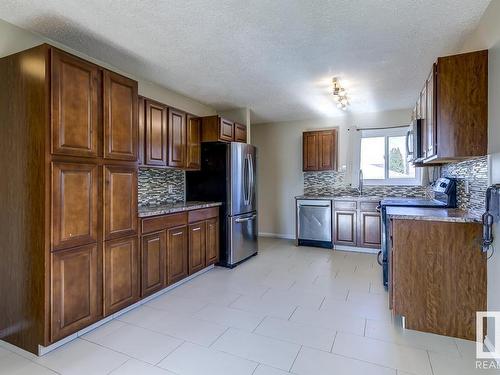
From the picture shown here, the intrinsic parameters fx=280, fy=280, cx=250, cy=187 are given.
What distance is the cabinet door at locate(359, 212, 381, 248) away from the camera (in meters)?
4.53

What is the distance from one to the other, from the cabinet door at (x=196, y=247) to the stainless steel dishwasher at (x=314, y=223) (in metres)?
2.12

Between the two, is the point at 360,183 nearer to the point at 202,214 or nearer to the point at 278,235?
the point at 278,235

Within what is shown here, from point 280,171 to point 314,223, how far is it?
1.45 metres

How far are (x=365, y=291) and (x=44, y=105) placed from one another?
3.32m

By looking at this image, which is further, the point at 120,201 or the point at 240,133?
the point at 240,133

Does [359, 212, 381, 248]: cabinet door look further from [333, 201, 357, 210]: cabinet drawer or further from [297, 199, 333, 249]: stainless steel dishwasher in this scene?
[297, 199, 333, 249]: stainless steel dishwasher

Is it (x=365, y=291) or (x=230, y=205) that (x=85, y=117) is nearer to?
(x=230, y=205)

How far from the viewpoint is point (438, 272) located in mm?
2143

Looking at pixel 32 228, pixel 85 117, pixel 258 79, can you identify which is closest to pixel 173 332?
pixel 32 228

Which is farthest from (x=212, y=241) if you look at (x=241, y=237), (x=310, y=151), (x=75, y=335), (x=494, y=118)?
(x=494, y=118)

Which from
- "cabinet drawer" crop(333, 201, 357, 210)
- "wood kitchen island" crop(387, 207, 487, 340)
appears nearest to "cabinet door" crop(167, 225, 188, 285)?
"wood kitchen island" crop(387, 207, 487, 340)

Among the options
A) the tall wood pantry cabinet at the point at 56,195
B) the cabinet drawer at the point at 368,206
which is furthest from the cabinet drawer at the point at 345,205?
the tall wood pantry cabinet at the point at 56,195

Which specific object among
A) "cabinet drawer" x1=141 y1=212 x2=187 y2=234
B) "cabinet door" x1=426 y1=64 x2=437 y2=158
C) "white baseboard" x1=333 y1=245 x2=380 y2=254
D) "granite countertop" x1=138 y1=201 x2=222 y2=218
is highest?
"cabinet door" x1=426 y1=64 x2=437 y2=158

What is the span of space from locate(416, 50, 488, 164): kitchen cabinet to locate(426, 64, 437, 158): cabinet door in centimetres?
5
